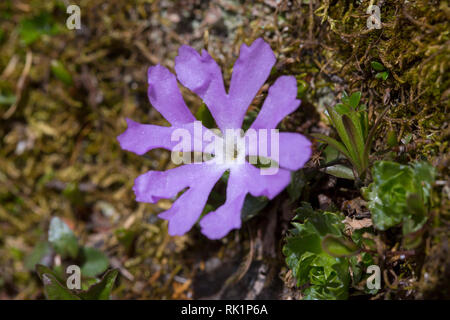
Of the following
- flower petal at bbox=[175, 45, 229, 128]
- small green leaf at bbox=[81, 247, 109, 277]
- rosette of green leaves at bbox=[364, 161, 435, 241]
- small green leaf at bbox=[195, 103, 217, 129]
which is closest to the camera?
rosette of green leaves at bbox=[364, 161, 435, 241]

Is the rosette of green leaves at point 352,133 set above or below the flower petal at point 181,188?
above

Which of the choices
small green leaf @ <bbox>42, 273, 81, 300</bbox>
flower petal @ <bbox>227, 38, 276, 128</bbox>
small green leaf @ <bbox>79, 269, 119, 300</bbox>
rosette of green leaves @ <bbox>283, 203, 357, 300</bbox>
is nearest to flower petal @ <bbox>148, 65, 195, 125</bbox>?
flower petal @ <bbox>227, 38, 276, 128</bbox>

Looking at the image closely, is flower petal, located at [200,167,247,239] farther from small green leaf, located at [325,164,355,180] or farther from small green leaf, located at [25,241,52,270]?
small green leaf, located at [25,241,52,270]

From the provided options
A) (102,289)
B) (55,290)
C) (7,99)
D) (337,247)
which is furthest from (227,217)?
(7,99)

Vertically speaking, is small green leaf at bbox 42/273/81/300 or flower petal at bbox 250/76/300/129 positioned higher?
flower petal at bbox 250/76/300/129

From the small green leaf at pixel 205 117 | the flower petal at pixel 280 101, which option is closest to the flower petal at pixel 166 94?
the small green leaf at pixel 205 117

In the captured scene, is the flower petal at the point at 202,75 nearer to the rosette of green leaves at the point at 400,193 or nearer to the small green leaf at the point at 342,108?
the small green leaf at the point at 342,108

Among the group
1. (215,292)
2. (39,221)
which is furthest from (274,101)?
(39,221)
